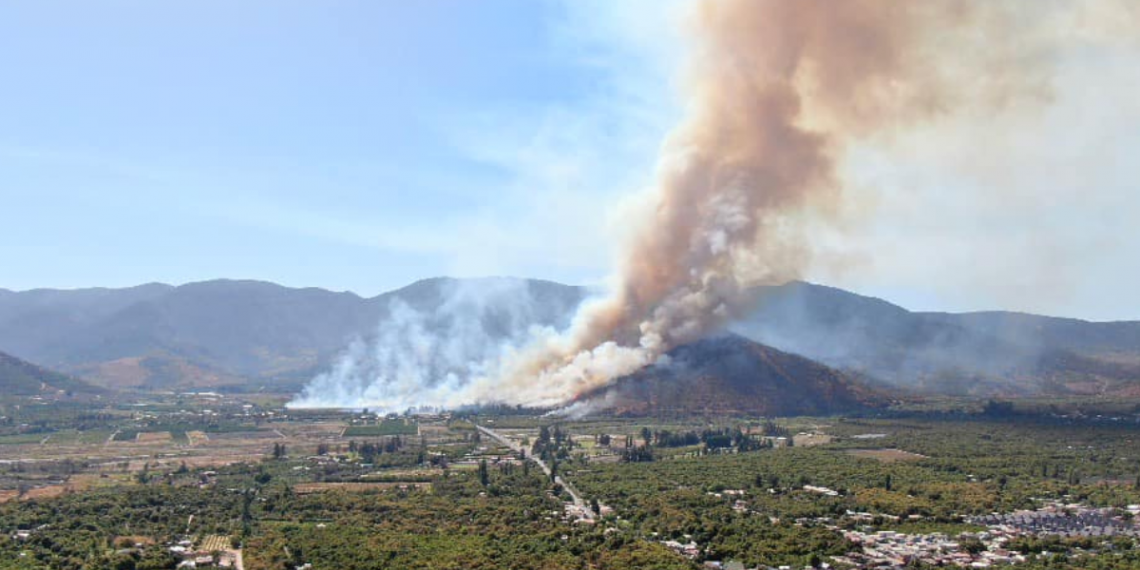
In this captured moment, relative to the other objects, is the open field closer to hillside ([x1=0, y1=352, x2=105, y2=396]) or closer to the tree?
the tree

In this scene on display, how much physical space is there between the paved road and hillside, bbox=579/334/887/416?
82.0ft

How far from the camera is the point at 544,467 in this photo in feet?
311

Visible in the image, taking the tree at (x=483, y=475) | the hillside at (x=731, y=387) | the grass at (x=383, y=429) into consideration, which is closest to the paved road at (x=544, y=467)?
the tree at (x=483, y=475)

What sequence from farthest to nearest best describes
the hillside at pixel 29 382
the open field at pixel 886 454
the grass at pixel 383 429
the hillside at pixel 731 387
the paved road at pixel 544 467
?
the hillside at pixel 29 382, the hillside at pixel 731 387, the grass at pixel 383 429, the open field at pixel 886 454, the paved road at pixel 544 467

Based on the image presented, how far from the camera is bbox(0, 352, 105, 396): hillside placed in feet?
592

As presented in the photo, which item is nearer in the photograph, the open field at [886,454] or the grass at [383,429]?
the open field at [886,454]

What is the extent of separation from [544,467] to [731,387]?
70862 millimetres

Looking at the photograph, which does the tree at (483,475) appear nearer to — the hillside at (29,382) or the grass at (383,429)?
the grass at (383,429)

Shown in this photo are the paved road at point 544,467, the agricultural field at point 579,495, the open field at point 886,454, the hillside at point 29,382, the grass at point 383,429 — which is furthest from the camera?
the hillside at point 29,382

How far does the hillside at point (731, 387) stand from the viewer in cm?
15088

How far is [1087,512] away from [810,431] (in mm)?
58486

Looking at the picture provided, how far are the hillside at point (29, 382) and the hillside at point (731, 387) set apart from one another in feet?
361

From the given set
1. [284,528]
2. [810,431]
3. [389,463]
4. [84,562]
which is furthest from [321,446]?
[810,431]

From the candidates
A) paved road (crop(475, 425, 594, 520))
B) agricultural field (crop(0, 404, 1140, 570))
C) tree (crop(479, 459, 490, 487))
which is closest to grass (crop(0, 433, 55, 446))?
agricultural field (crop(0, 404, 1140, 570))
